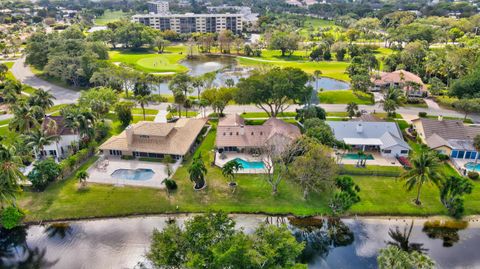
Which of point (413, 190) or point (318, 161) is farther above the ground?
point (318, 161)

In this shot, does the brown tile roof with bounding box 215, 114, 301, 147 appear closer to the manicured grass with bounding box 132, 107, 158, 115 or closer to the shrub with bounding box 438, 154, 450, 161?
the manicured grass with bounding box 132, 107, 158, 115

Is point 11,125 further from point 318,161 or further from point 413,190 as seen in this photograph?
point 413,190

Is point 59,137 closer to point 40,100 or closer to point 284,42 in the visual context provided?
point 40,100

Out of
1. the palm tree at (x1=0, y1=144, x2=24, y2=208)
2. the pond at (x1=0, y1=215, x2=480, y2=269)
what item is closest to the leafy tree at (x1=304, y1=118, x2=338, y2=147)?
the pond at (x1=0, y1=215, x2=480, y2=269)

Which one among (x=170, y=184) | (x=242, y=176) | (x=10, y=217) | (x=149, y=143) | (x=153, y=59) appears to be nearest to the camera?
(x=10, y=217)

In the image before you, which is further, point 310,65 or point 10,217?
point 310,65

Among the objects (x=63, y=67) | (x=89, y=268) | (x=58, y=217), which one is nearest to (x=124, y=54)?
(x=63, y=67)

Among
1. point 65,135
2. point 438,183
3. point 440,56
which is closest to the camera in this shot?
point 438,183

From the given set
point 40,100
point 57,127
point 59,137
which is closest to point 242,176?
point 59,137
